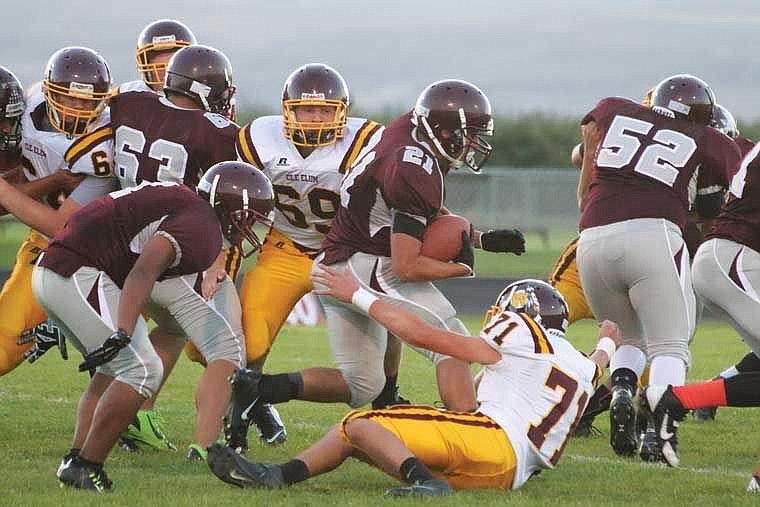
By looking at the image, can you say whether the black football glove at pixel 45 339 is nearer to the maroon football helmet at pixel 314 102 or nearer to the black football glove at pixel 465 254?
the maroon football helmet at pixel 314 102

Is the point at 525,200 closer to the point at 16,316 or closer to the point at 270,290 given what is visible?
the point at 270,290

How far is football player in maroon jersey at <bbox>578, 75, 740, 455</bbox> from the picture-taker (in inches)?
A: 218

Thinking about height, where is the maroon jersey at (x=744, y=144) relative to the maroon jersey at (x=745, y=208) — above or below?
below

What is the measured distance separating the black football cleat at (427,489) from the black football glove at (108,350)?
1.12 metres

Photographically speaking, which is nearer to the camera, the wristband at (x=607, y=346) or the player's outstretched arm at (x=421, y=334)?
the player's outstretched arm at (x=421, y=334)

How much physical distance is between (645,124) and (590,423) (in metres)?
1.70

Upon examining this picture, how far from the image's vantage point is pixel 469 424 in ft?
14.7

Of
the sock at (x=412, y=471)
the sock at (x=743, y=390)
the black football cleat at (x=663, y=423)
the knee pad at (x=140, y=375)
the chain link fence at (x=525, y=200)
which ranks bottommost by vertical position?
the chain link fence at (x=525, y=200)

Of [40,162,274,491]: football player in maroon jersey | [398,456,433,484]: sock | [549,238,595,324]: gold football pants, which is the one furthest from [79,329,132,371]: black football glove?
[549,238,595,324]: gold football pants

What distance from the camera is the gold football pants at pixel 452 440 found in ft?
14.5

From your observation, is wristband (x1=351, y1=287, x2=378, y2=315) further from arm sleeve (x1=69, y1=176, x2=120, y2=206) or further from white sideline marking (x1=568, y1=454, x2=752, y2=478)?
arm sleeve (x1=69, y1=176, x2=120, y2=206)

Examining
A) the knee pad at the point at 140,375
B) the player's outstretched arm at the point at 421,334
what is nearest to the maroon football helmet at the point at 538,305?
the player's outstretched arm at the point at 421,334

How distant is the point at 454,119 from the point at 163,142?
4.79ft

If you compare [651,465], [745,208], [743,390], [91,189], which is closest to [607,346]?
[743,390]
